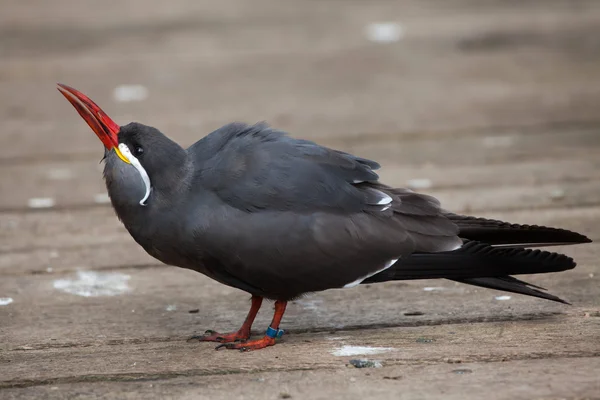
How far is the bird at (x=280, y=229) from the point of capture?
2.80 metres

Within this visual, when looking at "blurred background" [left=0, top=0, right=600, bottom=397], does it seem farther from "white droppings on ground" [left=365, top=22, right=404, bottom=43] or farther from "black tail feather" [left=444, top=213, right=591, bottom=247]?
"black tail feather" [left=444, top=213, right=591, bottom=247]

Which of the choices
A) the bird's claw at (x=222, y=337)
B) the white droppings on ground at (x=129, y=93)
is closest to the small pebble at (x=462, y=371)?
the bird's claw at (x=222, y=337)

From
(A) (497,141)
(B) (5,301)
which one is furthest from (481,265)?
(A) (497,141)

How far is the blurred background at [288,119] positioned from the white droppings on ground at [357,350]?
6.2 inches

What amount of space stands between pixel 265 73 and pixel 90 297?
2930mm

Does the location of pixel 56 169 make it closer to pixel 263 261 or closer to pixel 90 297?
pixel 90 297

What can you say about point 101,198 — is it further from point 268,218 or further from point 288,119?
point 268,218

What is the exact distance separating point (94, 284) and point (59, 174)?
4.33 feet

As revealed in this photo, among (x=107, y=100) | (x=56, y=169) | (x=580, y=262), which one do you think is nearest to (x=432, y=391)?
(x=580, y=262)

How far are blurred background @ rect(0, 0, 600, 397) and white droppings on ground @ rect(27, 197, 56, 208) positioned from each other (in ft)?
0.04

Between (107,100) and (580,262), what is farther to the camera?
(107,100)

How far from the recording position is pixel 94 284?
3.39 metres

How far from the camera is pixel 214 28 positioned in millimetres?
6910

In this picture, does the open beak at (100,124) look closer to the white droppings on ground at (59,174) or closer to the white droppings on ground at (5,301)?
the white droppings on ground at (5,301)
